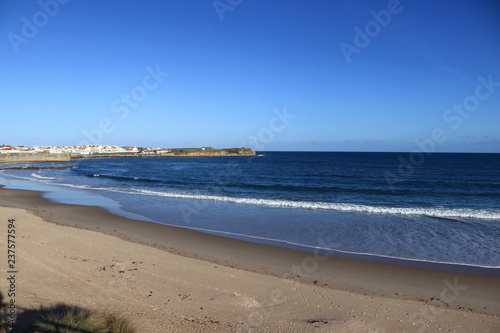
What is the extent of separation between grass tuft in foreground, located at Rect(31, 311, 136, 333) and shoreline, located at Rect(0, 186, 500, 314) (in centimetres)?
443

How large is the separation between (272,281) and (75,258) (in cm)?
575

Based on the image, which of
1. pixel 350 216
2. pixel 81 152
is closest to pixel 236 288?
pixel 350 216

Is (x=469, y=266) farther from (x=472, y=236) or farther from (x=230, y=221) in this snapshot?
(x=230, y=221)

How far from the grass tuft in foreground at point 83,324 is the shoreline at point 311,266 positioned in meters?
4.43

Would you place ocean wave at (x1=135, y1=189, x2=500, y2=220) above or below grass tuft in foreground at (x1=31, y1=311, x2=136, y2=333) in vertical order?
below

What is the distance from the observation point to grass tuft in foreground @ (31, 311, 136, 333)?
15.3ft

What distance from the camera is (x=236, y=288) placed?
7.34 m

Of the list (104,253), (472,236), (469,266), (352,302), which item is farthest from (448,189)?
(104,253)

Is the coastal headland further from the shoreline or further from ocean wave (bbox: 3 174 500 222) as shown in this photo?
the shoreline

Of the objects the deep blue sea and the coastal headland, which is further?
the coastal headland

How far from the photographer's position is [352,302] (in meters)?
6.80

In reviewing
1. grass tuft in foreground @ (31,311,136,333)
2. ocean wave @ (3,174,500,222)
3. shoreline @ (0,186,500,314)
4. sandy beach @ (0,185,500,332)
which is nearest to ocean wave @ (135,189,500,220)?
ocean wave @ (3,174,500,222)

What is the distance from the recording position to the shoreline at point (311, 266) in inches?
310

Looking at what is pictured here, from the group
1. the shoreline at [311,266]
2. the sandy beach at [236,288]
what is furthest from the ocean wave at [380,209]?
the sandy beach at [236,288]
